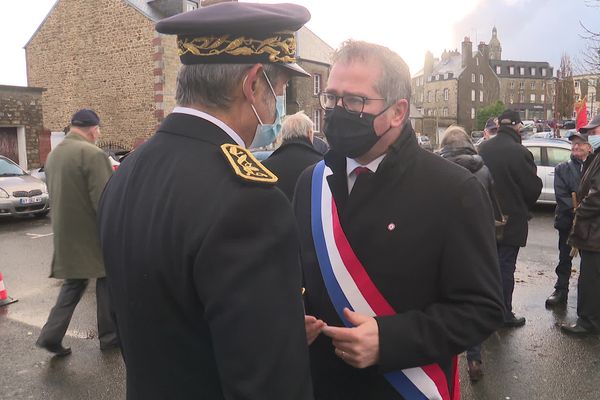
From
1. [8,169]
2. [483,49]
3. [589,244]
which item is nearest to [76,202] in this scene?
[589,244]

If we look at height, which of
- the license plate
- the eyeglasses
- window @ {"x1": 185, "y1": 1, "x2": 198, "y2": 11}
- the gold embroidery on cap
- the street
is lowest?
the street

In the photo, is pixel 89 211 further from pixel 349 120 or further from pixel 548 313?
pixel 548 313

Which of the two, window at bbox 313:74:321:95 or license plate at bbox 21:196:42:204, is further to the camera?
window at bbox 313:74:321:95

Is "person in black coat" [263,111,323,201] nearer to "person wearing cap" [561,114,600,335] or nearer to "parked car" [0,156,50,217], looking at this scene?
"person wearing cap" [561,114,600,335]

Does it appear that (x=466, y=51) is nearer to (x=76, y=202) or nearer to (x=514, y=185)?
(x=514, y=185)

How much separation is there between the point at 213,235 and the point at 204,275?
0.32 ft

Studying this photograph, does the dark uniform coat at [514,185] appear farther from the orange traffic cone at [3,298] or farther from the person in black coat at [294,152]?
the orange traffic cone at [3,298]

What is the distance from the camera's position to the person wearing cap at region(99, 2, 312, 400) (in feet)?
3.87

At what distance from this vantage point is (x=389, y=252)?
1.82m

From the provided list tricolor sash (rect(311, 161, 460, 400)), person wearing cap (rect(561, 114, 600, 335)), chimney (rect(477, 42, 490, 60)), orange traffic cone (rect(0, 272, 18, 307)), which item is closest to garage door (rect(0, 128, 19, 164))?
orange traffic cone (rect(0, 272, 18, 307))

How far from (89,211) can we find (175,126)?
370 cm

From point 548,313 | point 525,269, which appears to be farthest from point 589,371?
point 525,269

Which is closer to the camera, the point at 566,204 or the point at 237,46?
the point at 237,46

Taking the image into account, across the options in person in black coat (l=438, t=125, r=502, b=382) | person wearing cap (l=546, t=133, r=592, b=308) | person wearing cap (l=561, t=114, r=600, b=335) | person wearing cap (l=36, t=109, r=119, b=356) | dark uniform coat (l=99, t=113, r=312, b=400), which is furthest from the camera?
person wearing cap (l=546, t=133, r=592, b=308)
